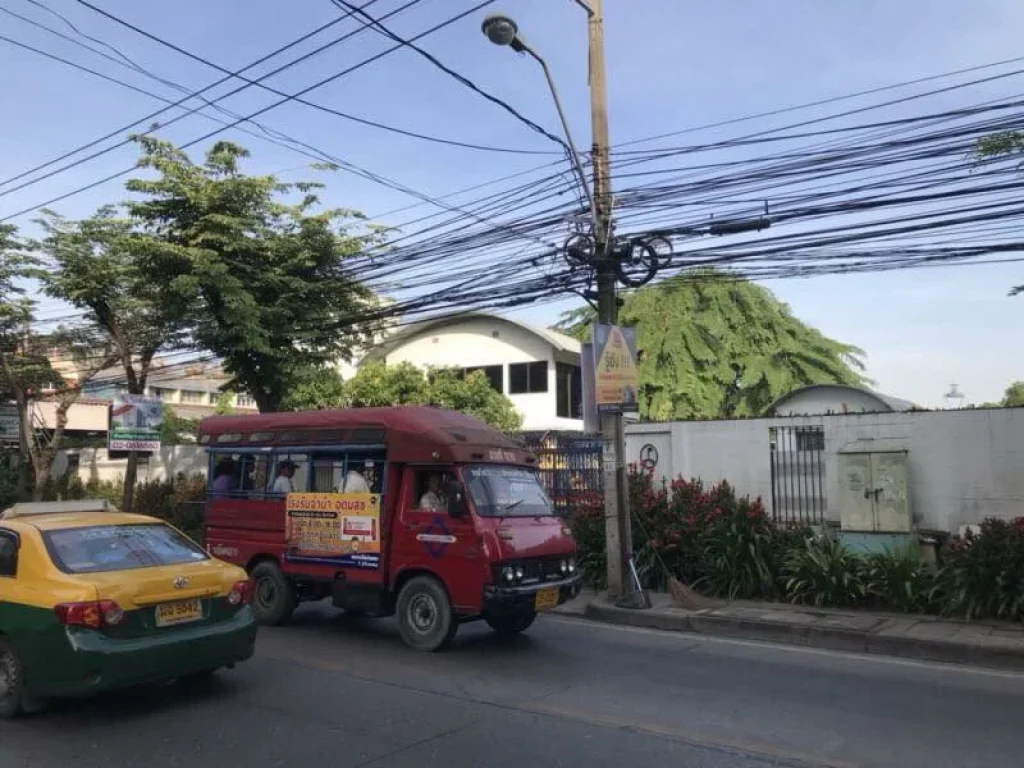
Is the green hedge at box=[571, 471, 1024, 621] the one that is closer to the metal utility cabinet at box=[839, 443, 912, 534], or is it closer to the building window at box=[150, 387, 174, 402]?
the metal utility cabinet at box=[839, 443, 912, 534]

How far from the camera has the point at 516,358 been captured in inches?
1209

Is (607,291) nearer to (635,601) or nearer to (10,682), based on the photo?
(635,601)

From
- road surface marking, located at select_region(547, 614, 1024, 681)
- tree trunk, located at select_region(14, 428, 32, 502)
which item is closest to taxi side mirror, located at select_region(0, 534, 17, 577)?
road surface marking, located at select_region(547, 614, 1024, 681)

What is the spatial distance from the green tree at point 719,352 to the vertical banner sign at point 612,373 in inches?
715

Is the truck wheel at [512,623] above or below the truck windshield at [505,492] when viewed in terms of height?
below

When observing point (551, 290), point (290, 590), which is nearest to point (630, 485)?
point (551, 290)

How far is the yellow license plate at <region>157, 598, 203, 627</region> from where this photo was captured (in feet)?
20.2

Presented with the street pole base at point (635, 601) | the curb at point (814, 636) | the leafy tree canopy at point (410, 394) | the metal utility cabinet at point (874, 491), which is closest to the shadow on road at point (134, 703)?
the curb at point (814, 636)

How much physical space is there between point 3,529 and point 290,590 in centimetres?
390

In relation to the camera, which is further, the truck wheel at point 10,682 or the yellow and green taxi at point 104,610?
the truck wheel at point 10,682

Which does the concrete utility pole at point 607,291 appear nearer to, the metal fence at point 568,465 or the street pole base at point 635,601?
the street pole base at point 635,601

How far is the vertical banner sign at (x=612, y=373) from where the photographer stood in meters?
11.4

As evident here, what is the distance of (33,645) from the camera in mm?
5832

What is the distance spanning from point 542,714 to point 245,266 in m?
12.6
